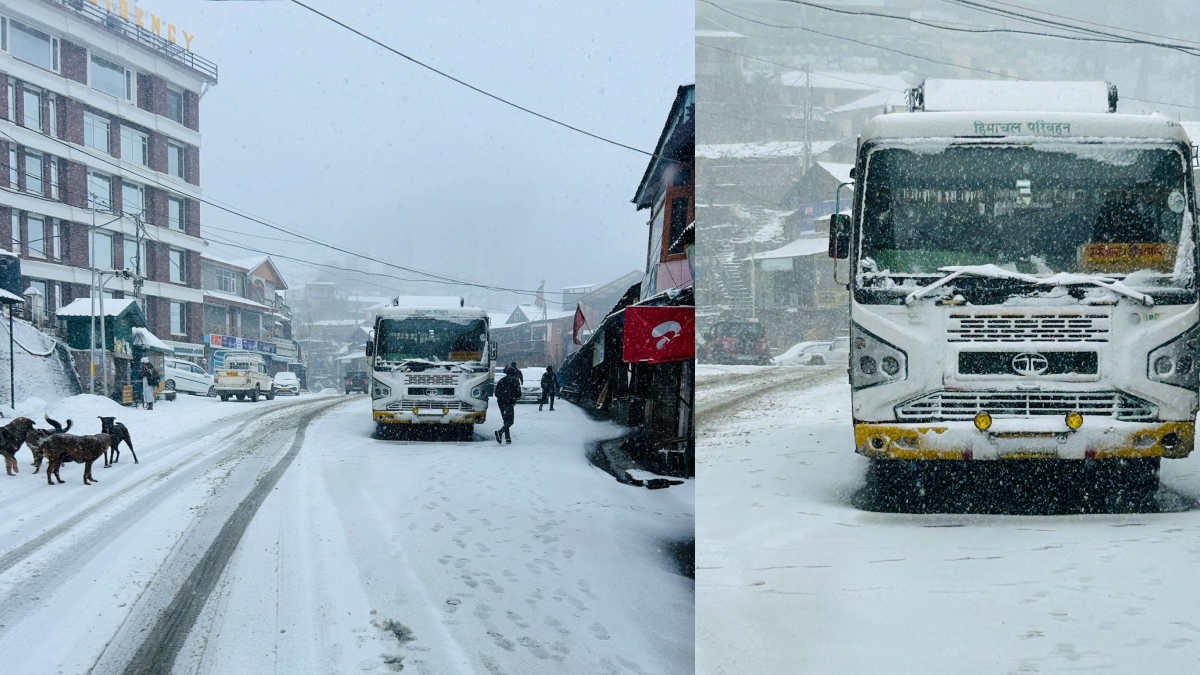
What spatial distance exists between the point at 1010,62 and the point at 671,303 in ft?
5.09

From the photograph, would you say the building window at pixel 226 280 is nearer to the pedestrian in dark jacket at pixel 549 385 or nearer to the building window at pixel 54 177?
the building window at pixel 54 177

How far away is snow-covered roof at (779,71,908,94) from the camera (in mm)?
2781

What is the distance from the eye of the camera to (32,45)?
2.20m

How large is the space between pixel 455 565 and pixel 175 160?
5.35 ft

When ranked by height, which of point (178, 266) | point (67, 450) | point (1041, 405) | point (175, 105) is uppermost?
point (175, 105)

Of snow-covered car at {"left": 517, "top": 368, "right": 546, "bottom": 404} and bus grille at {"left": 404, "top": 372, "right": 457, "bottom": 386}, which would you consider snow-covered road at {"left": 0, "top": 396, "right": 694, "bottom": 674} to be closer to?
snow-covered car at {"left": 517, "top": 368, "right": 546, "bottom": 404}

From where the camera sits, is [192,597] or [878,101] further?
[878,101]

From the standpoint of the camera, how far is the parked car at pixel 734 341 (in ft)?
8.75

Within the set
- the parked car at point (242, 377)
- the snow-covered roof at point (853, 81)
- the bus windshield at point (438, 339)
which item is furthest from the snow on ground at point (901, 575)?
the parked car at point (242, 377)

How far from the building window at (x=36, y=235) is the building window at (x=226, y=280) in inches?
18.6

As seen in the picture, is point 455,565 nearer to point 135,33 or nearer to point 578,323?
point 578,323

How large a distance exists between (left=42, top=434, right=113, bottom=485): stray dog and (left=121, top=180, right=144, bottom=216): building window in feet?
2.32

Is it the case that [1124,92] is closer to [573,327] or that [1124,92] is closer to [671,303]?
[671,303]

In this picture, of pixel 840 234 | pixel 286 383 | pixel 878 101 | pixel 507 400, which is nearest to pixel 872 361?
pixel 840 234
